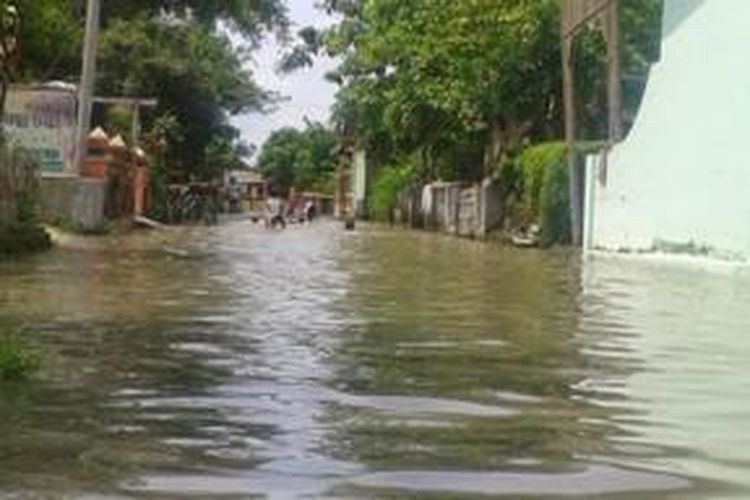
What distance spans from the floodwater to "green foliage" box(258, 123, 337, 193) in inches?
3913

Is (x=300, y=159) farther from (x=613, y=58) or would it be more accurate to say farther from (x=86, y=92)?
(x=613, y=58)

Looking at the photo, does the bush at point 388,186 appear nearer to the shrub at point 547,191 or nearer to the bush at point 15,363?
the shrub at point 547,191

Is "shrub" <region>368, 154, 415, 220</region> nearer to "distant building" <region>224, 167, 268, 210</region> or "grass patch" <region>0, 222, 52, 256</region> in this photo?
"distant building" <region>224, 167, 268, 210</region>

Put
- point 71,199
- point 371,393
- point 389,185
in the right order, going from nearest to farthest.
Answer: point 371,393
point 71,199
point 389,185

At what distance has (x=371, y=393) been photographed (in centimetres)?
841

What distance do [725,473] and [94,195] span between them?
28863 mm

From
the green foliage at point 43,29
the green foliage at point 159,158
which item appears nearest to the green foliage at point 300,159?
the green foliage at point 159,158

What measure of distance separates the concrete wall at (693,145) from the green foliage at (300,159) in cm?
8633

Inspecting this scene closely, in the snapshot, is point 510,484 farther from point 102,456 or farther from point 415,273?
point 415,273

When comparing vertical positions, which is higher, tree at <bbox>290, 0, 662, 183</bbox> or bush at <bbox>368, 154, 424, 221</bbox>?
tree at <bbox>290, 0, 662, 183</bbox>

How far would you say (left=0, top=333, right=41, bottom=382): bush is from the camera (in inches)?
328

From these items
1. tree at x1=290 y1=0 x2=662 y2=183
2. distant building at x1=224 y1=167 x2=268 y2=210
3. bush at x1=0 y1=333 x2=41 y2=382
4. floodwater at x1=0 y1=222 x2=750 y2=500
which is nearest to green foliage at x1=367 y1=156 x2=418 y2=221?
distant building at x1=224 y1=167 x2=268 y2=210

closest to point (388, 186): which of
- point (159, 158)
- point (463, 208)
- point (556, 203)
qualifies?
point (159, 158)

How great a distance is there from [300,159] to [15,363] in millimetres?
123694
